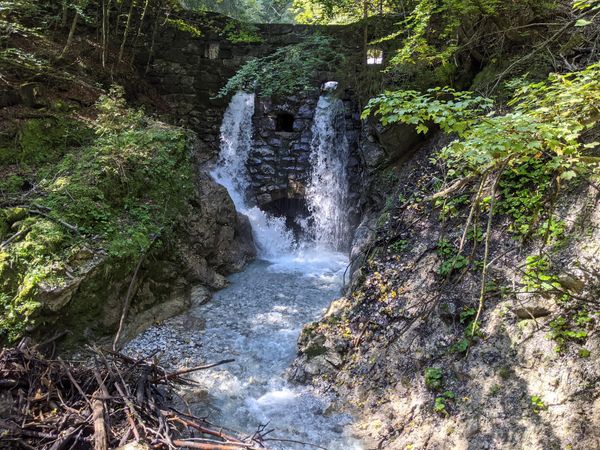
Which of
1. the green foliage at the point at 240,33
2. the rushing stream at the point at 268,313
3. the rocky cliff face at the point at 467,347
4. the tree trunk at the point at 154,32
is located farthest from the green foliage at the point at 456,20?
the tree trunk at the point at 154,32

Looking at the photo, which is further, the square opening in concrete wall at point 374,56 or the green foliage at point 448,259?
the square opening in concrete wall at point 374,56

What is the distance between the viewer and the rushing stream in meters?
3.99

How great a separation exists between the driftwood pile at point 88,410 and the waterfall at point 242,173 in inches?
220

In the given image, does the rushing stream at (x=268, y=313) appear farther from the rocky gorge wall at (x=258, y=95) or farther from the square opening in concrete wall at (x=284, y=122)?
the square opening in concrete wall at (x=284, y=122)

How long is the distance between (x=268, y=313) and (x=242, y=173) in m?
4.98

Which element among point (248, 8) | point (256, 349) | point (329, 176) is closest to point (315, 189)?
point (329, 176)

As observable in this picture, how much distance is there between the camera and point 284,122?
405 inches

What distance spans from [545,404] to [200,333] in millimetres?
4321

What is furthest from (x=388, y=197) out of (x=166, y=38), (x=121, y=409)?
(x=166, y=38)

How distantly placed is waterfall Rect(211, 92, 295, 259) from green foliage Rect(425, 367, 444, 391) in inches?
222

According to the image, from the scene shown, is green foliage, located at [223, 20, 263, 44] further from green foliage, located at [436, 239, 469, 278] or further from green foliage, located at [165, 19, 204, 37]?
green foliage, located at [436, 239, 469, 278]

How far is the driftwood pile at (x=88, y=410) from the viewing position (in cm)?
269

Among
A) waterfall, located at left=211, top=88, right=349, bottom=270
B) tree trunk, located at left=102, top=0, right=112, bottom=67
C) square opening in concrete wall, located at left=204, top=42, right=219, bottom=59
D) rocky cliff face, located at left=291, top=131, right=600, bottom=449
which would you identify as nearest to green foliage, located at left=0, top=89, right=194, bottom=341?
tree trunk, located at left=102, top=0, right=112, bottom=67

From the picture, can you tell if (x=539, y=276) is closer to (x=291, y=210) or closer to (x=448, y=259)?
(x=448, y=259)
